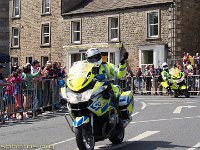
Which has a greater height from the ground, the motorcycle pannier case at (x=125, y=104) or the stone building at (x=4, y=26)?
the stone building at (x=4, y=26)

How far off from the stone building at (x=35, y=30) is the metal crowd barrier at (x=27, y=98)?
2417 cm

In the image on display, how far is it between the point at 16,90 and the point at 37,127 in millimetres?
2777

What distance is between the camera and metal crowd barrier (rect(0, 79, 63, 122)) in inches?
634

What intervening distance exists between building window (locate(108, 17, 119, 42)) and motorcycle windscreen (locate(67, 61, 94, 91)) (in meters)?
29.8

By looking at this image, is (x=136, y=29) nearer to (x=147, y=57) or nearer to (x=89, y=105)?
(x=147, y=57)

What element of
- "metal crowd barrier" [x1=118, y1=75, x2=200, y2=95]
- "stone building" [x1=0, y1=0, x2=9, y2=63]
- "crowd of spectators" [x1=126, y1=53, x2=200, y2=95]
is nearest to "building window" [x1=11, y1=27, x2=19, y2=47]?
→ "stone building" [x1=0, y1=0, x2=9, y2=63]

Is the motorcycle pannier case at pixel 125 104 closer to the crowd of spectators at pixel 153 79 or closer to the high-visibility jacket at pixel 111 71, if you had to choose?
the high-visibility jacket at pixel 111 71

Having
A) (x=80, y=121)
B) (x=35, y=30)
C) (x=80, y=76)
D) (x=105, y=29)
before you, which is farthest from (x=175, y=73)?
(x=35, y=30)

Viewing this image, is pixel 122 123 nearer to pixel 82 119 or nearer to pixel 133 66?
pixel 82 119

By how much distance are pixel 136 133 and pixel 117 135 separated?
68.5 inches

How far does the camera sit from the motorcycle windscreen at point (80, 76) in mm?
9211

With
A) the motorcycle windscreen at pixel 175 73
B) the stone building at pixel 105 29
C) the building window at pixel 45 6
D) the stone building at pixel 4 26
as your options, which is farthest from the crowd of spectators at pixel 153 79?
the stone building at pixel 4 26

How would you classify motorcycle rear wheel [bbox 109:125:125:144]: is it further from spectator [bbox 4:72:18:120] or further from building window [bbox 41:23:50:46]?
building window [bbox 41:23:50:46]

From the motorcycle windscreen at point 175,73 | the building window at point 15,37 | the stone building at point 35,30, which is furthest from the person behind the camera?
the building window at point 15,37
